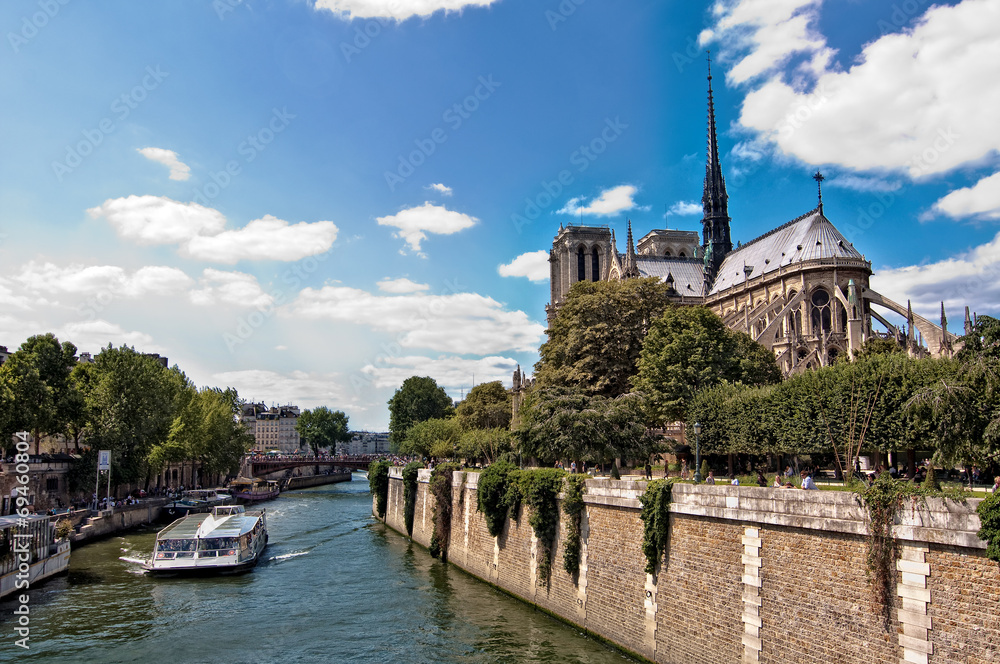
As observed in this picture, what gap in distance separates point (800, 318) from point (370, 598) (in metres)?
55.6

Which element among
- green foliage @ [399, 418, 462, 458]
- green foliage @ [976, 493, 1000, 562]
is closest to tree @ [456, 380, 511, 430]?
green foliage @ [399, 418, 462, 458]

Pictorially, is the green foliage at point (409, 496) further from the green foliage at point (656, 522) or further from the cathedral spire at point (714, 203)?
the cathedral spire at point (714, 203)

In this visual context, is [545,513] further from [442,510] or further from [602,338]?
[602,338]

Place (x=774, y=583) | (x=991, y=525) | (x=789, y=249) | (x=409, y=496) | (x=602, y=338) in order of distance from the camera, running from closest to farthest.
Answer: (x=991, y=525) < (x=774, y=583) < (x=409, y=496) < (x=602, y=338) < (x=789, y=249)

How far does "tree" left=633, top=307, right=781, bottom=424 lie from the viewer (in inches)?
1492

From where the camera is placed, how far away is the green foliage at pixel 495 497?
93.9ft

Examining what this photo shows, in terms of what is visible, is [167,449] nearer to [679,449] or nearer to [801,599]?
[679,449]

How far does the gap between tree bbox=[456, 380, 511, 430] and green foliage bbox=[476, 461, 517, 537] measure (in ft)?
126

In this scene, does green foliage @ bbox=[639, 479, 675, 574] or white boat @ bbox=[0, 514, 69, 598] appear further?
white boat @ bbox=[0, 514, 69, 598]

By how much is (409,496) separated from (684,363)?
60.3ft

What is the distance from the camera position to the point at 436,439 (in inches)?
2817

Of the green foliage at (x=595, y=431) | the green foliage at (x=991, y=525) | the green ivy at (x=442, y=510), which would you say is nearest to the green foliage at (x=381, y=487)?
the green ivy at (x=442, y=510)

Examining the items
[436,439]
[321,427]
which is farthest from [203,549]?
[321,427]

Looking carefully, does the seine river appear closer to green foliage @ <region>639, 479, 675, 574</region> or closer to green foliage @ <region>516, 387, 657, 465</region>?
green foliage @ <region>639, 479, 675, 574</region>
